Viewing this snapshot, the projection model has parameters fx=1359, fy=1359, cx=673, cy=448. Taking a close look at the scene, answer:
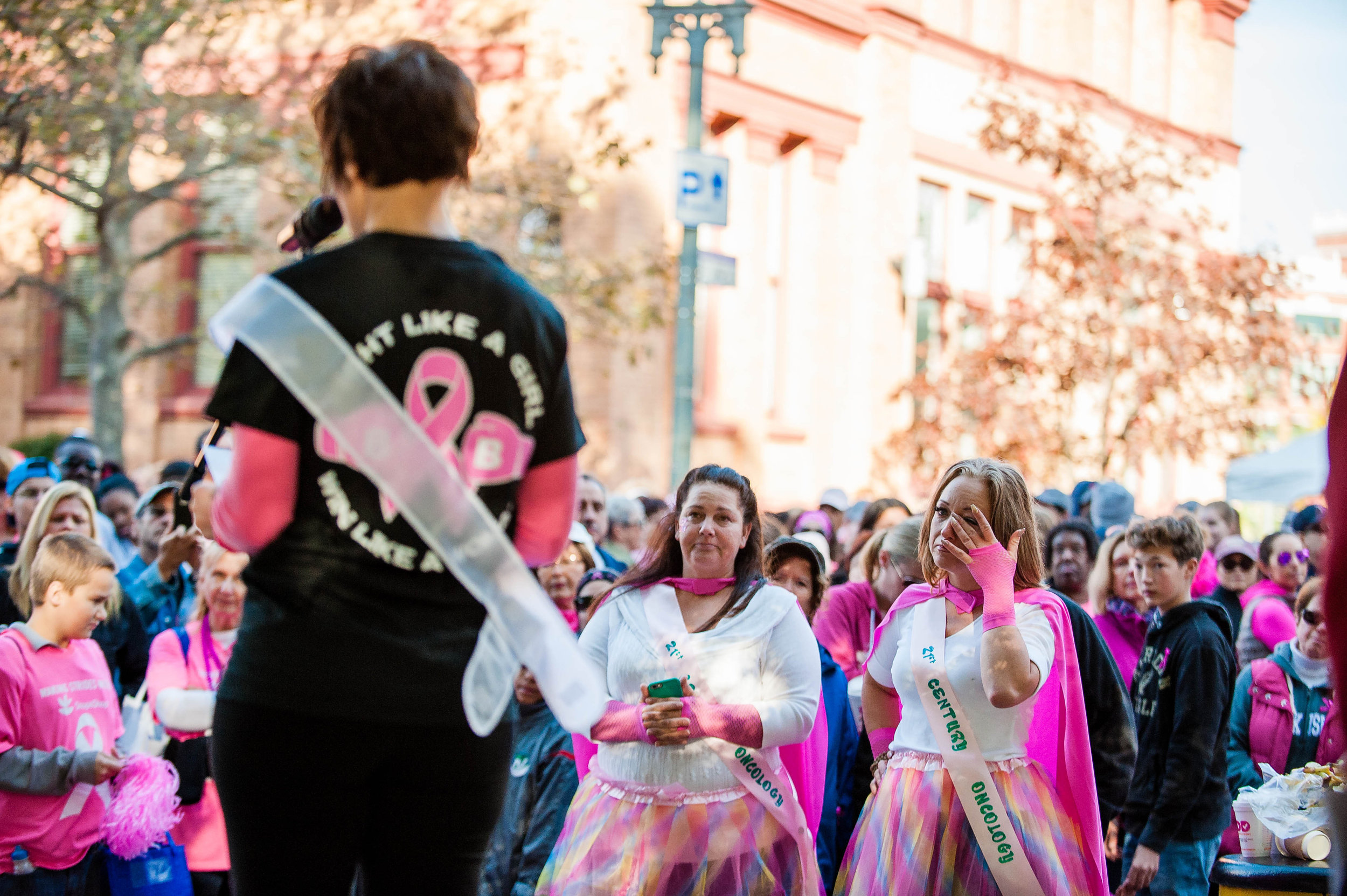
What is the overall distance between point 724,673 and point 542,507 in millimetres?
1974

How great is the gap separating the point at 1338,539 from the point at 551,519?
1388 millimetres

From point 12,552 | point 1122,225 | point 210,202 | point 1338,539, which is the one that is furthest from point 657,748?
point 1122,225

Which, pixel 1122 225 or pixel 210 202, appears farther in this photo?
pixel 1122 225

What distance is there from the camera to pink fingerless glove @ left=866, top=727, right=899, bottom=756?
4324 mm

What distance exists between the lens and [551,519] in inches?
96.4

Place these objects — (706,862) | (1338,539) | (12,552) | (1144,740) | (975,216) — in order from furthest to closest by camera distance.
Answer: (975,216)
(12,552)
(1144,740)
(706,862)
(1338,539)

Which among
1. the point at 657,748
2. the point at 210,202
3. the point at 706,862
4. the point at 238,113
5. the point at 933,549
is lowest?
the point at 706,862

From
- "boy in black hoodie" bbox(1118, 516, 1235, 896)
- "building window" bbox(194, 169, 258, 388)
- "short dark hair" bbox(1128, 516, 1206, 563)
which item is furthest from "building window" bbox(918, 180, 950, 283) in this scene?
"boy in black hoodie" bbox(1118, 516, 1235, 896)

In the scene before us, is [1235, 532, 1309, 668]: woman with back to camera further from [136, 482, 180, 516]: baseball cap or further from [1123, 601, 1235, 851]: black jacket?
[136, 482, 180, 516]: baseball cap

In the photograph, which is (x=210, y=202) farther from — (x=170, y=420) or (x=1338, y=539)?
(x=1338, y=539)

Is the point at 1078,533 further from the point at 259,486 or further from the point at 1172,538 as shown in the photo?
the point at 259,486

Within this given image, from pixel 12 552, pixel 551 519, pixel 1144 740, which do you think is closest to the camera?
pixel 551 519

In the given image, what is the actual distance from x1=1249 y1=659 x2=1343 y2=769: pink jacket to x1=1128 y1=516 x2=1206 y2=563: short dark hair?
875 mm

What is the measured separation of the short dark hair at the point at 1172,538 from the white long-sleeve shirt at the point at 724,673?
1727 millimetres
